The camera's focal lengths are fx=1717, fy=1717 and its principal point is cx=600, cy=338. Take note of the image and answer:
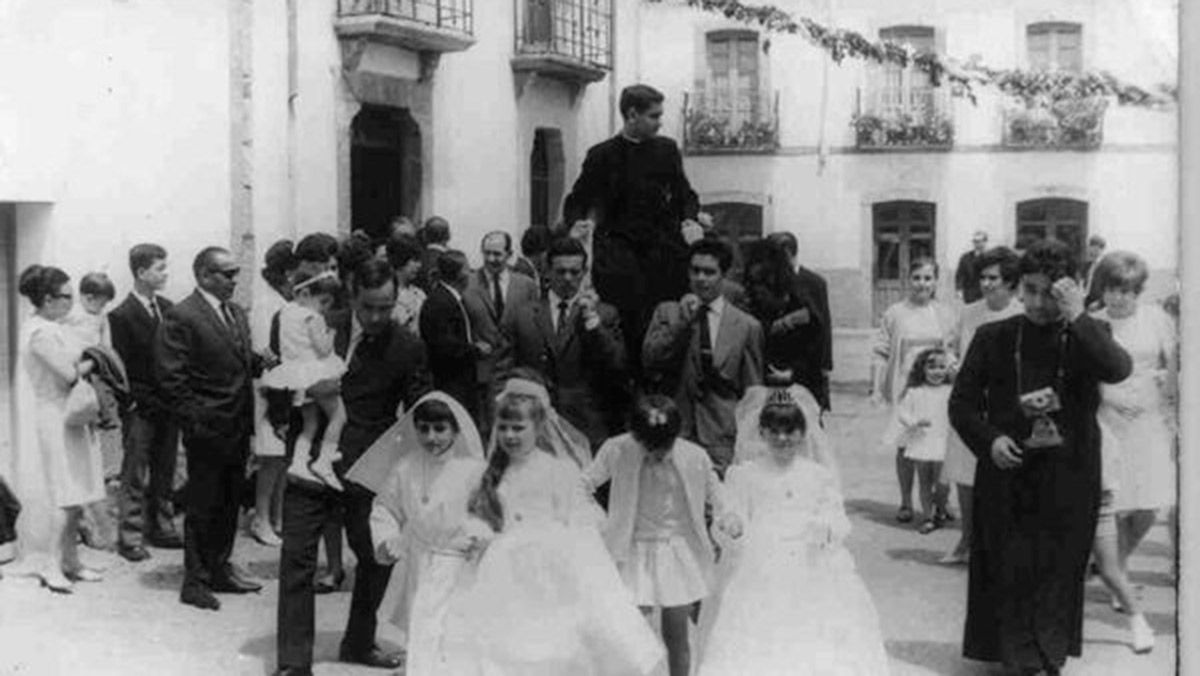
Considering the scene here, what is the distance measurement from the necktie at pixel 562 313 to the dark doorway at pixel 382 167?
3.08ft

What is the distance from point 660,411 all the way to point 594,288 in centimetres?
102

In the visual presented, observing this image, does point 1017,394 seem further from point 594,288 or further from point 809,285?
point 594,288

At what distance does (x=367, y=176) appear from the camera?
23.6ft

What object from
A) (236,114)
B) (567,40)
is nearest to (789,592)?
(567,40)

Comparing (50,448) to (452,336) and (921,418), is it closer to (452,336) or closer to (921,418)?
(452,336)

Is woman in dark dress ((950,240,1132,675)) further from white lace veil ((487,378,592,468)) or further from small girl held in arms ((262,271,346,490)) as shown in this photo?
small girl held in arms ((262,271,346,490))

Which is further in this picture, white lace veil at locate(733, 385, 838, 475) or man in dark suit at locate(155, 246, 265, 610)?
man in dark suit at locate(155, 246, 265, 610)

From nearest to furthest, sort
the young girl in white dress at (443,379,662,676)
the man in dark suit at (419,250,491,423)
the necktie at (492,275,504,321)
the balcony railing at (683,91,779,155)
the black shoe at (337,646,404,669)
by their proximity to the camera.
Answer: the young girl in white dress at (443,379,662,676), the black shoe at (337,646,404,669), the balcony railing at (683,91,779,155), the man in dark suit at (419,250,491,423), the necktie at (492,275,504,321)

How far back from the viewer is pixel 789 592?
5.69 meters

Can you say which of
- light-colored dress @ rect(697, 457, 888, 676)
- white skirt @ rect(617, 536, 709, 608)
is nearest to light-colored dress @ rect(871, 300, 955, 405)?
light-colored dress @ rect(697, 457, 888, 676)

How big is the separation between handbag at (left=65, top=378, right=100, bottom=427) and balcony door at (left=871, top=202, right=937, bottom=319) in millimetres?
3169

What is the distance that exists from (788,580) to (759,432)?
0.52 metres

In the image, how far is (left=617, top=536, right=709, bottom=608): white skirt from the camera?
5.64 m

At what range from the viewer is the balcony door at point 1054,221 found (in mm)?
5684
